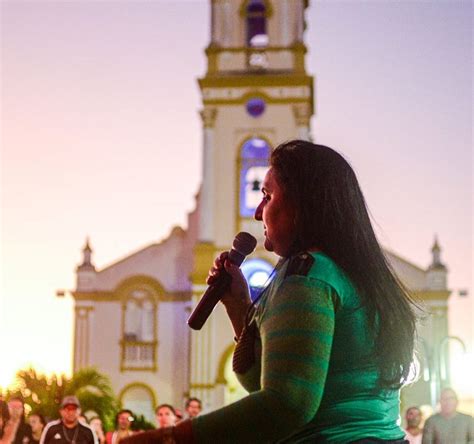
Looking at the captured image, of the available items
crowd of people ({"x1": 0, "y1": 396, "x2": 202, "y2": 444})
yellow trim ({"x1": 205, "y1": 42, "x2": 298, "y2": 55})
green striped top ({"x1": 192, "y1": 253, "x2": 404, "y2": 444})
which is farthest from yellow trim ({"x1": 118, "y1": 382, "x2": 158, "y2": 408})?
green striped top ({"x1": 192, "y1": 253, "x2": 404, "y2": 444})

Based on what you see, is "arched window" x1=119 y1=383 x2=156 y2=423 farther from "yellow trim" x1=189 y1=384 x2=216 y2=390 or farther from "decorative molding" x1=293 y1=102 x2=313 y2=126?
"decorative molding" x1=293 y1=102 x2=313 y2=126

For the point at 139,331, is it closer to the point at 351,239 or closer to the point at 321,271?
the point at 351,239

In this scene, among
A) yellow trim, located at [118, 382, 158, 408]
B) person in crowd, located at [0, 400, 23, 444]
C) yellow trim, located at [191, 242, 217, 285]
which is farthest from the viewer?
yellow trim, located at [118, 382, 158, 408]

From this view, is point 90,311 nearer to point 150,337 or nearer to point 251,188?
point 150,337

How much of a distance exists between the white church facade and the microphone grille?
23.8 m

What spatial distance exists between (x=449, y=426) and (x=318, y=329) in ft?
28.1

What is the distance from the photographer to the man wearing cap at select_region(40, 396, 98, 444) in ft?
37.3

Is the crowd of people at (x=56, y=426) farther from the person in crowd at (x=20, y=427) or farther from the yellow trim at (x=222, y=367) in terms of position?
the yellow trim at (x=222, y=367)

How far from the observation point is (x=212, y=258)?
29094 millimetres

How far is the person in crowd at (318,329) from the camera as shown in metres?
1.95

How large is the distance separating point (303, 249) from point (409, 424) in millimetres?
11003

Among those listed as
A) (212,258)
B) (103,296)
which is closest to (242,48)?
(212,258)

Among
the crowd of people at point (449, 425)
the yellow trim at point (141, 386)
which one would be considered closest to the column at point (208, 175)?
the yellow trim at point (141, 386)

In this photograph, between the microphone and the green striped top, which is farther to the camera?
the microphone
